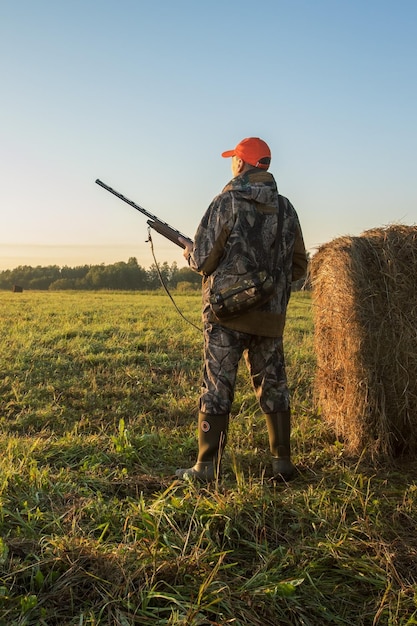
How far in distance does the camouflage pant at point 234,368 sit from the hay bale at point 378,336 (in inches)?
31.4

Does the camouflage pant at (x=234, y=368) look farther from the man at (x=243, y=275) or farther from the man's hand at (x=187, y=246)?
the man's hand at (x=187, y=246)

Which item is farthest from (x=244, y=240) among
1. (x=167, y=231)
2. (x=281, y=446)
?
(x=281, y=446)

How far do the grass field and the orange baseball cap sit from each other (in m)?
2.31

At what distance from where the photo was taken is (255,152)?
14.6ft

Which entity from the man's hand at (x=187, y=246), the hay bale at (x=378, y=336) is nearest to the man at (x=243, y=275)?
the man's hand at (x=187, y=246)

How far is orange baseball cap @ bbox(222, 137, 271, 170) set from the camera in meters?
4.46

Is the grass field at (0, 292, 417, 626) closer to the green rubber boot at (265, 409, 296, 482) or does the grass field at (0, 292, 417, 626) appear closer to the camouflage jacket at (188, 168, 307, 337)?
the green rubber boot at (265, 409, 296, 482)

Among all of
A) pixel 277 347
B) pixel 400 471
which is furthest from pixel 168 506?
pixel 400 471

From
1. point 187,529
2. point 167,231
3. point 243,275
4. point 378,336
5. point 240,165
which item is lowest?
point 187,529

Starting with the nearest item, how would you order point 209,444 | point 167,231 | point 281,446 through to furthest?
point 209,444, point 281,446, point 167,231

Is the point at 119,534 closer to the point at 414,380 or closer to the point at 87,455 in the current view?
the point at 87,455

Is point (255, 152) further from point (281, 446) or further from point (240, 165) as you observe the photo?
point (281, 446)

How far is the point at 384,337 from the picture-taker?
492cm

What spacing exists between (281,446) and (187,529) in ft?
4.21
